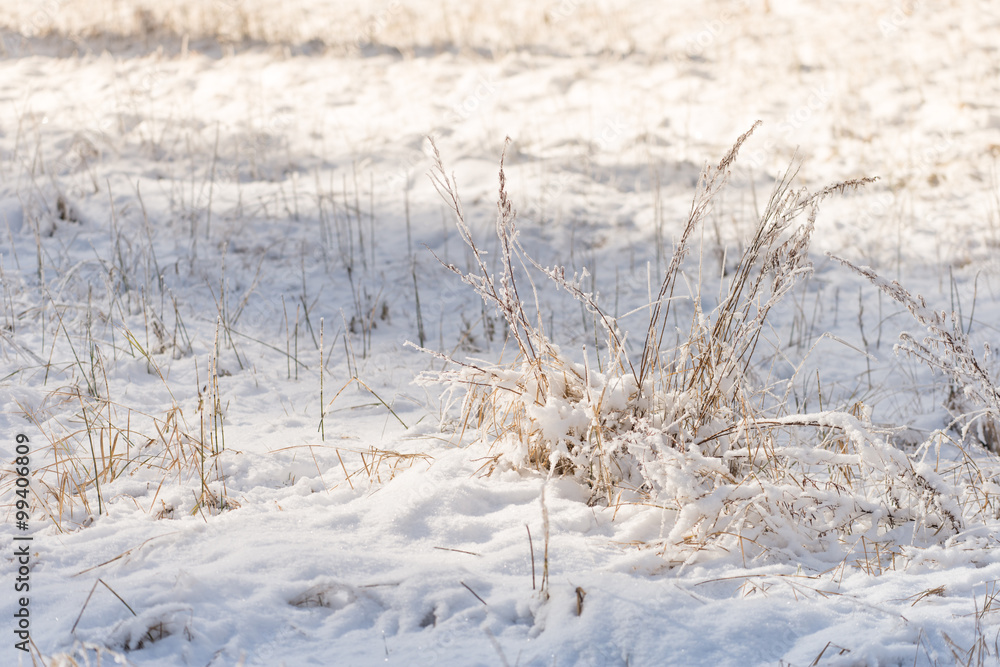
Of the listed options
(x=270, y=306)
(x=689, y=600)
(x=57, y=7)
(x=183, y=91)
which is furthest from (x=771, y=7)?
(x=689, y=600)

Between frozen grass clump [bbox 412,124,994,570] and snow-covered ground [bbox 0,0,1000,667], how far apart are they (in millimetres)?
26

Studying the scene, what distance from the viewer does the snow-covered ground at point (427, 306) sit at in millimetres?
1412

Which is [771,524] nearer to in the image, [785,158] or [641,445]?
[641,445]

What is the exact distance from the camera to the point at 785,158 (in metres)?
5.86

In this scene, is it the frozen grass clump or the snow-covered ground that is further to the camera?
the frozen grass clump

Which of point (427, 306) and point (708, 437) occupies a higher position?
point (708, 437)

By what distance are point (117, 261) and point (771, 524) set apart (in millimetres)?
3658

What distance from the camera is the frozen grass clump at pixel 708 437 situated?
66.0 inches

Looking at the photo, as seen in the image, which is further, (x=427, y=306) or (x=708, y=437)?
(x=427, y=306)

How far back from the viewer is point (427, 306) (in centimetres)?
414

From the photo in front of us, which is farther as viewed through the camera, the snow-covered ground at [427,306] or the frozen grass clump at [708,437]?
the frozen grass clump at [708,437]

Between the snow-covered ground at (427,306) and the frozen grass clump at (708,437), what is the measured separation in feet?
0.09

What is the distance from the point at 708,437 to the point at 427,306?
249 centimetres

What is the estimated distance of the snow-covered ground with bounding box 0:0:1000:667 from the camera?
1.41m
